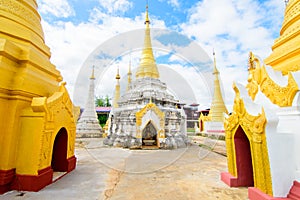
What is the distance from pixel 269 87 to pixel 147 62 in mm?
13802

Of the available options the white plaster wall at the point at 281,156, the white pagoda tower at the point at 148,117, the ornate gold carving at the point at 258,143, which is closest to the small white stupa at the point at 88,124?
the white pagoda tower at the point at 148,117

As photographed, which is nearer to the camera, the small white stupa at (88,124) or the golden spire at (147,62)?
the golden spire at (147,62)

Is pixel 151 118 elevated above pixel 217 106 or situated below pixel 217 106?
below

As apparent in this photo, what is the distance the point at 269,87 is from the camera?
16.4ft

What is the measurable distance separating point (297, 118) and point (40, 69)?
7613mm

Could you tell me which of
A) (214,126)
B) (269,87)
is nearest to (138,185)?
(269,87)

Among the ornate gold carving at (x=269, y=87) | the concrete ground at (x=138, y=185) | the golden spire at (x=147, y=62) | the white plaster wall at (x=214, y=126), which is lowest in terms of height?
the concrete ground at (x=138, y=185)

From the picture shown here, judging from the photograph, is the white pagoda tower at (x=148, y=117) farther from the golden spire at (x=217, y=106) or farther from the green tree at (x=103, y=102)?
the green tree at (x=103, y=102)

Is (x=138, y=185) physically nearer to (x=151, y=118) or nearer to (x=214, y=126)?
(x=151, y=118)

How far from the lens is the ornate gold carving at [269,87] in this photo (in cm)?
418

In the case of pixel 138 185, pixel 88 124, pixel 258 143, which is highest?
pixel 88 124

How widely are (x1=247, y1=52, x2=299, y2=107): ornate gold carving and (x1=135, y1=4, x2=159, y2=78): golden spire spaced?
458 inches

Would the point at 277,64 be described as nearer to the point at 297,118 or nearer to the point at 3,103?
the point at 297,118

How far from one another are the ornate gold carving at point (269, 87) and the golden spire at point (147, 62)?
458 inches
